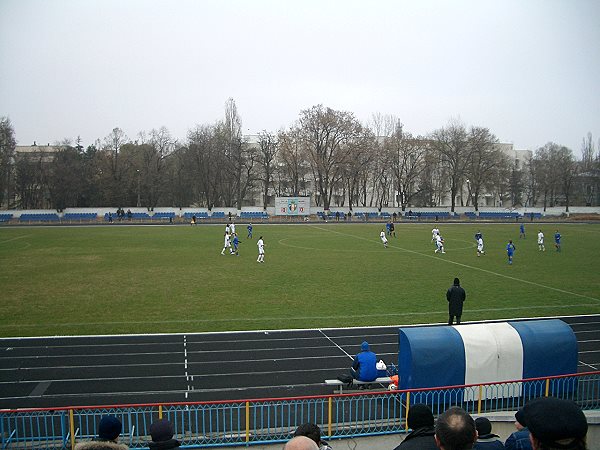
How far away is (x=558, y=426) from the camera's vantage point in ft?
8.75

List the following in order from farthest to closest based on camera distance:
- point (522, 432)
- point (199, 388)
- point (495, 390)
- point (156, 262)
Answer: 1. point (156, 262)
2. point (199, 388)
3. point (495, 390)
4. point (522, 432)

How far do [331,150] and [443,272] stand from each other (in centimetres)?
5750

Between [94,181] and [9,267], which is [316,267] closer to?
[9,267]

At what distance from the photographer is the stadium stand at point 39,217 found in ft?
234

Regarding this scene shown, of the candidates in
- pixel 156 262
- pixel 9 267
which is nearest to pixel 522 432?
pixel 156 262

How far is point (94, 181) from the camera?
86188 millimetres

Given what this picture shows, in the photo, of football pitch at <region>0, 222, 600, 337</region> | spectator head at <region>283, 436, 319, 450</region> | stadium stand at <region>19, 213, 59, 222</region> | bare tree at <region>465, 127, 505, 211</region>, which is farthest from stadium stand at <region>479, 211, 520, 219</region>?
spectator head at <region>283, 436, 319, 450</region>

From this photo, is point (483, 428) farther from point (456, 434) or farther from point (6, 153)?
point (6, 153)

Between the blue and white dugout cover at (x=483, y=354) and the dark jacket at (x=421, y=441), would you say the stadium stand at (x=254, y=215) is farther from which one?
the dark jacket at (x=421, y=441)

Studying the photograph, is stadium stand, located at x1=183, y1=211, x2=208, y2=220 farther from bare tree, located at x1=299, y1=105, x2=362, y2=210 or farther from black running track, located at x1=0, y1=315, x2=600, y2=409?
black running track, located at x1=0, y1=315, x2=600, y2=409

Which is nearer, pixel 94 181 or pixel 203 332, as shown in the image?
pixel 203 332

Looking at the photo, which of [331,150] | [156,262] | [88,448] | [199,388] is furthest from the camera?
[331,150]

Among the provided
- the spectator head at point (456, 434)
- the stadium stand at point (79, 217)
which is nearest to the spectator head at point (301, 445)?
the spectator head at point (456, 434)

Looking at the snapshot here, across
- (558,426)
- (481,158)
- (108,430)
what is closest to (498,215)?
(481,158)
